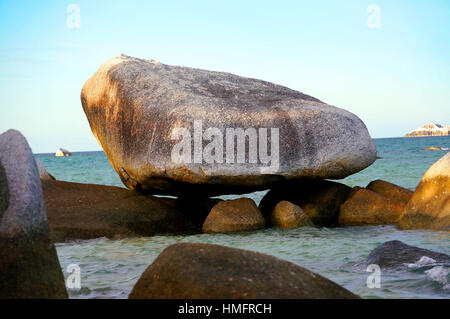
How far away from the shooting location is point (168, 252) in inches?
136

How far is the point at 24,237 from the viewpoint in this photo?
10.6 feet

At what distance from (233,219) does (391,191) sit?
10.3 feet

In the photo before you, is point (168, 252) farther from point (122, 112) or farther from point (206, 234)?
point (122, 112)

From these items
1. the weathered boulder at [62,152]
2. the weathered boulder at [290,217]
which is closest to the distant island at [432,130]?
the weathered boulder at [62,152]

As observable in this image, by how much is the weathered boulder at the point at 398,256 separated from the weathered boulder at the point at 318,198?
3.53 meters

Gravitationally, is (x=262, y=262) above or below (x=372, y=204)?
above

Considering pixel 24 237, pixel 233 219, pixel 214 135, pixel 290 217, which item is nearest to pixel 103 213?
pixel 233 219

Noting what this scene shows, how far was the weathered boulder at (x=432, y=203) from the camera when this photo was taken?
789cm

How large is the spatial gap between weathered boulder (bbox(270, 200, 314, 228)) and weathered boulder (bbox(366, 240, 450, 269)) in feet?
9.60

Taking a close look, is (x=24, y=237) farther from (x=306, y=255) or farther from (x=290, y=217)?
(x=290, y=217)

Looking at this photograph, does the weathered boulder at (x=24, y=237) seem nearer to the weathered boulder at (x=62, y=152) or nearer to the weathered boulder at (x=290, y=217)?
the weathered boulder at (x=290, y=217)
